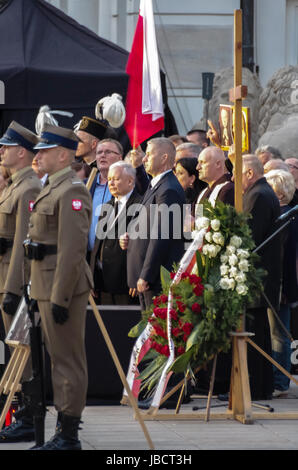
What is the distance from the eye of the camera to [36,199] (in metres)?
7.23

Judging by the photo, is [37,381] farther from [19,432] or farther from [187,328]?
[187,328]

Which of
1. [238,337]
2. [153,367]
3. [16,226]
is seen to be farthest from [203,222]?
[16,226]

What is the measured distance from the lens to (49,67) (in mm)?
13008

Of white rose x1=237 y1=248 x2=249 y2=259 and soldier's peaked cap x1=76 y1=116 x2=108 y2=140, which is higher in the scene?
soldier's peaked cap x1=76 y1=116 x2=108 y2=140

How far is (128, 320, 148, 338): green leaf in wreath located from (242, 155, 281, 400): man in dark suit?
915mm

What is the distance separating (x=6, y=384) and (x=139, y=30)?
5.10m

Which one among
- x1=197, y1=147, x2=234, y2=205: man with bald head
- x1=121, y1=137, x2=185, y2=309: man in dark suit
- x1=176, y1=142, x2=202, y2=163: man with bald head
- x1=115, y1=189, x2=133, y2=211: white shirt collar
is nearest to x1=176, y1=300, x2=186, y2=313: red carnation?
x1=121, y1=137, x2=185, y2=309: man in dark suit

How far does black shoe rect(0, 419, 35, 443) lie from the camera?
747 cm

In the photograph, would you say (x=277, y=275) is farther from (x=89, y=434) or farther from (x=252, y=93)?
(x=252, y=93)

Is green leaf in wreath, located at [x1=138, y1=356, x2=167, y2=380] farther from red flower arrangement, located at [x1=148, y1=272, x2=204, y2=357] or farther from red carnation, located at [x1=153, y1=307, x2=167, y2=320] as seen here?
red carnation, located at [x1=153, y1=307, x2=167, y2=320]

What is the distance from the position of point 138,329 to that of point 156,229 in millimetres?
798

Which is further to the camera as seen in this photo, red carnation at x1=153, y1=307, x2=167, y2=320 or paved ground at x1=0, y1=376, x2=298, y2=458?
red carnation at x1=153, y1=307, x2=167, y2=320

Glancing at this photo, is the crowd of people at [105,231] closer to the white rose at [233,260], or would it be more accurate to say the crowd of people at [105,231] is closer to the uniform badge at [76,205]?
the uniform badge at [76,205]
